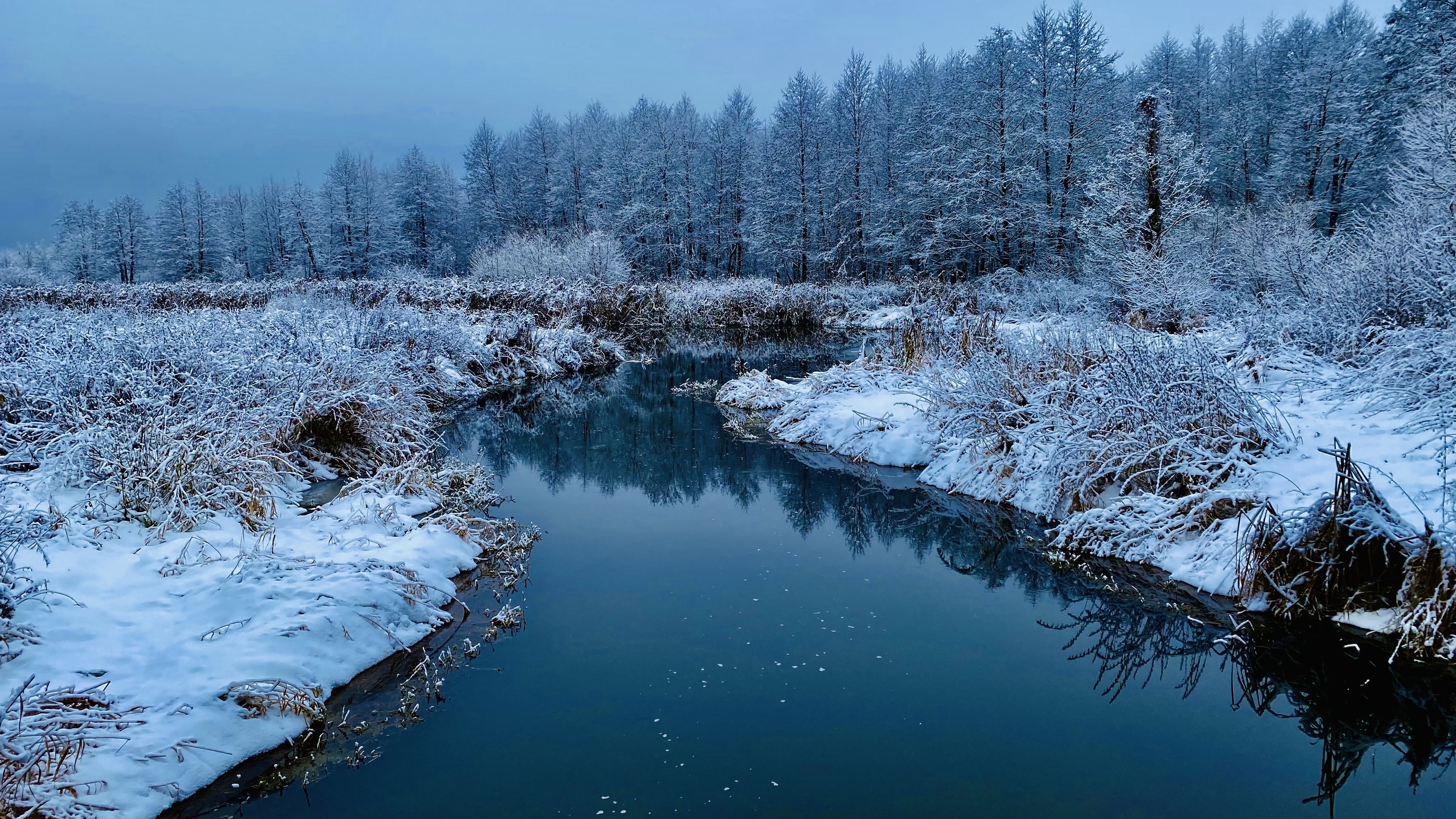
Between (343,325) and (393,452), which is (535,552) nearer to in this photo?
(393,452)

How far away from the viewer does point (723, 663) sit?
4797mm

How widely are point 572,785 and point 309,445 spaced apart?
6235 mm

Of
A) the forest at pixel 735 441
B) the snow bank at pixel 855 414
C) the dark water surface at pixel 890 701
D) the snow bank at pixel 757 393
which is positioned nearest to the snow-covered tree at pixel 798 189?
the forest at pixel 735 441

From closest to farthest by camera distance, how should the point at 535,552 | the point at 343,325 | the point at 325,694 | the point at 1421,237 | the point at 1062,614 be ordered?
the point at 325,694 < the point at 1062,614 < the point at 535,552 < the point at 1421,237 < the point at 343,325

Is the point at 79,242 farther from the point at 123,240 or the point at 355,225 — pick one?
the point at 355,225

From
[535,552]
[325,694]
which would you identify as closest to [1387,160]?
[535,552]

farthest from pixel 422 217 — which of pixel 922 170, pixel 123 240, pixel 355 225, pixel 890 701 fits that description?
pixel 890 701

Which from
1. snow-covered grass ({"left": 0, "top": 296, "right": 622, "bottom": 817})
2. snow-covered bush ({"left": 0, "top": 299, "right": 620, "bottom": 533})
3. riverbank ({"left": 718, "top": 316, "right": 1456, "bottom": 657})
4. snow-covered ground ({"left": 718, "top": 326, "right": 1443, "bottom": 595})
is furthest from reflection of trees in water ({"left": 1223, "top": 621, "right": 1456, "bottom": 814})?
snow-covered bush ({"left": 0, "top": 299, "right": 620, "bottom": 533})

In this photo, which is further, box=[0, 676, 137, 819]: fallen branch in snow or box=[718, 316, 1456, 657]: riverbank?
box=[718, 316, 1456, 657]: riverbank

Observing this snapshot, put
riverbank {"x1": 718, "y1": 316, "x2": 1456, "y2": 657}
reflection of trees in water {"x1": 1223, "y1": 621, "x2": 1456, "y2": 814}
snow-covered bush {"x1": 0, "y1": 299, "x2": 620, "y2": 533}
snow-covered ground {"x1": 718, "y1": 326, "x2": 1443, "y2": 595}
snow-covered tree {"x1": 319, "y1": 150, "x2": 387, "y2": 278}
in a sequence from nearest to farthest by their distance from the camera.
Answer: reflection of trees in water {"x1": 1223, "y1": 621, "x2": 1456, "y2": 814} → riverbank {"x1": 718, "y1": 316, "x2": 1456, "y2": 657} → snow-covered ground {"x1": 718, "y1": 326, "x2": 1443, "y2": 595} → snow-covered bush {"x1": 0, "y1": 299, "x2": 620, "y2": 533} → snow-covered tree {"x1": 319, "y1": 150, "x2": 387, "y2": 278}

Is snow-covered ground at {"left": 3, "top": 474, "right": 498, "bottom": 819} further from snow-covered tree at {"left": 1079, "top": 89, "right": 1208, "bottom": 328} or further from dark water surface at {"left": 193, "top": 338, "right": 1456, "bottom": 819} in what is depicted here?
snow-covered tree at {"left": 1079, "top": 89, "right": 1208, "bottom": 328}

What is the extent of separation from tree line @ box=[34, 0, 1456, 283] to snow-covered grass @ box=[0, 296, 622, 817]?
17.8 metres

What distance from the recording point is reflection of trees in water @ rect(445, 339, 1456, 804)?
4090 millimetres

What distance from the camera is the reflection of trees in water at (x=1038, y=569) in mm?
4090
